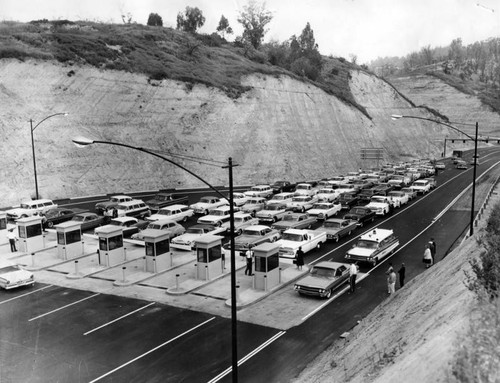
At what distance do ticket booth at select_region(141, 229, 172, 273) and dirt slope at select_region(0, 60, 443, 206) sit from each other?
84.5 ft

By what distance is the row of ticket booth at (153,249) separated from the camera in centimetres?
2127

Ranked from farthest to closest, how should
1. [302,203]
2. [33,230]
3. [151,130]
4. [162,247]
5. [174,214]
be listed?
[151,130] → [302,203] → [174,214] → [33,230] → [162,247]

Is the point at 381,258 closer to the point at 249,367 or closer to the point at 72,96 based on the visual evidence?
the point at 249,367

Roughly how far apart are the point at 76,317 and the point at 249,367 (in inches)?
314

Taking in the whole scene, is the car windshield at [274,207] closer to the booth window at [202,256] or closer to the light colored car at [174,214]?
the light colored car at [174,214]

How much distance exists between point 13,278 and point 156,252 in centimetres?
667

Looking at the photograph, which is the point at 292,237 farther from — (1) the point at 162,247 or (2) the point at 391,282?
(2) the point at 391,282

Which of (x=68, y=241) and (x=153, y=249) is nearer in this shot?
(x=153, y=249)

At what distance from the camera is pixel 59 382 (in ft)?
44.0

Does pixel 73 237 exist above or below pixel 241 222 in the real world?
above

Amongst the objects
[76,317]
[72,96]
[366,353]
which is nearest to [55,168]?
[72,96]

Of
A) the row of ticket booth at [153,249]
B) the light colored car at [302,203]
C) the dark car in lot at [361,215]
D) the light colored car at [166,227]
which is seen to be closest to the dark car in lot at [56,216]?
the row of ticket booth at [153,249]

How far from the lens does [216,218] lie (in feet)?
109

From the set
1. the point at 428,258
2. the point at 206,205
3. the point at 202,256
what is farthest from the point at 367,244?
the point at 206,205
